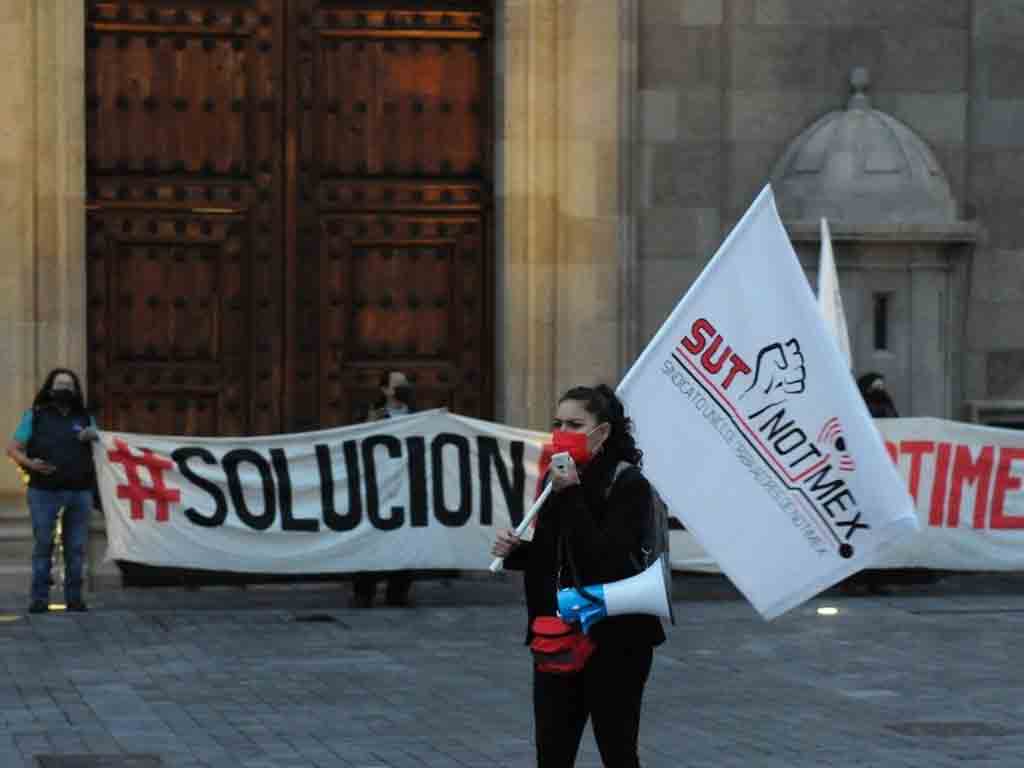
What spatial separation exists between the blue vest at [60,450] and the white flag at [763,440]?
267 inches

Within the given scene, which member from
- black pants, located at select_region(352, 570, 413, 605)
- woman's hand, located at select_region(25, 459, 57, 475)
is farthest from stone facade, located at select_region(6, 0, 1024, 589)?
woman's hand, located at select_region(25, 459, 57, 475)

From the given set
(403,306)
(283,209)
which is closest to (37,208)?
(283,209)

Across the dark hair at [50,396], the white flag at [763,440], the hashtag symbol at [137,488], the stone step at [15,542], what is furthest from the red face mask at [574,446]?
the stone step at [15,542]

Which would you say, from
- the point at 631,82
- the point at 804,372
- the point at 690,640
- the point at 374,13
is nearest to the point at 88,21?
the point at 374,13

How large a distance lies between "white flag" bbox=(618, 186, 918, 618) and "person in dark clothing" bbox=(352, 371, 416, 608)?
673 centimetres

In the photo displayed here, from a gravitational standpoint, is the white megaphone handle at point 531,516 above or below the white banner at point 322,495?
above

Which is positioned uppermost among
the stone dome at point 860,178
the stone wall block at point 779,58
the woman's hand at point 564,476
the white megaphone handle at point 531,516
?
the stone wall block at point 779,58

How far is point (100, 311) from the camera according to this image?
2052 cm

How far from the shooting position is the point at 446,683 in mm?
13938

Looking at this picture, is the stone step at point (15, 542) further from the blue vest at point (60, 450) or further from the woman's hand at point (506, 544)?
the woman's hand at point (506, 544)

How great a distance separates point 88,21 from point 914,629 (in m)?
7.97

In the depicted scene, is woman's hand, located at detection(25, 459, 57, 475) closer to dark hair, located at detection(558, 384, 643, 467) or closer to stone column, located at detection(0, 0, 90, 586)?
stone column, located at detection(0, 0, 90, 586)

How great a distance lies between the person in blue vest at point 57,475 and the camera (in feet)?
56.8

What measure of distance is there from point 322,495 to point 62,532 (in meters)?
1.76
